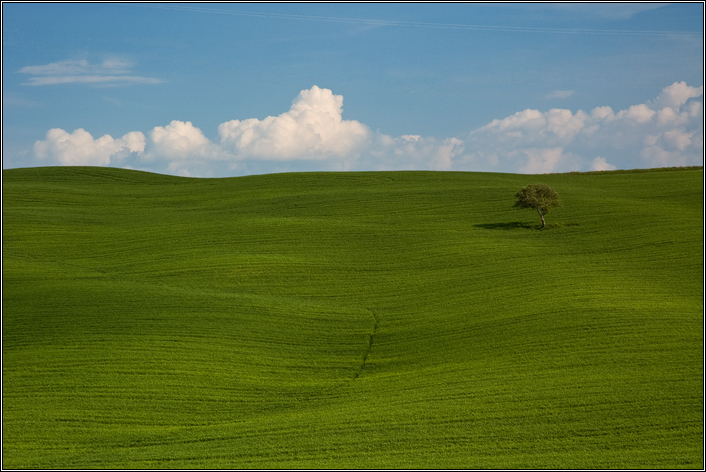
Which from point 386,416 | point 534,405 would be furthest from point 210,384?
point 534,405

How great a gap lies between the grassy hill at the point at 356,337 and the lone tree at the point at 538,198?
1.97 m

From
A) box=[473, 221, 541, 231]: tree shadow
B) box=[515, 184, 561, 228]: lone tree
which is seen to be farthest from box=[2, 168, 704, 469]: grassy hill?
box=[515, 184, 561, 228]: lone tree

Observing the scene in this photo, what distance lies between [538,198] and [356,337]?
24.7m

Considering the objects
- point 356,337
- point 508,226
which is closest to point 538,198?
point 508,226

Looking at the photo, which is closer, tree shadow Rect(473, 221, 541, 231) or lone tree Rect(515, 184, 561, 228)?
lone tree Rect(515, 184, 561, 228)

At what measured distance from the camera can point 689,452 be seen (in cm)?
1669

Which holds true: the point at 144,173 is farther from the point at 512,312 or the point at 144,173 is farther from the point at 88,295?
the point at 512,312

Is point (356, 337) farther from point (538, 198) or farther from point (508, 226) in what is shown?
point (538, 198)

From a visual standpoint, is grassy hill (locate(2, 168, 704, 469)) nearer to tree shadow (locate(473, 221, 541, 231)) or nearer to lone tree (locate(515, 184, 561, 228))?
tree shadow (locate(473, 221, 541, 231))

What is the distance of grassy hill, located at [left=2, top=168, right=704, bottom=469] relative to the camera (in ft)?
60.5

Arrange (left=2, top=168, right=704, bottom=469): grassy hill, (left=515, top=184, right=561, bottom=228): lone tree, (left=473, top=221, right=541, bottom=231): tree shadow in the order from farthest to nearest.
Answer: (left=473, top=221, right=541, bottom=231): tree shadow < (left=515, top=184, right=561, bottom=228): lone tree < (left=2, top=168, right=704, bottom=469): grassy hill

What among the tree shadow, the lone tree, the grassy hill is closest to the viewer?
the grassy hill

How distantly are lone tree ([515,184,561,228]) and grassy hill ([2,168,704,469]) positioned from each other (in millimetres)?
1969

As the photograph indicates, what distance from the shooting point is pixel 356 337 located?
2873 cm
